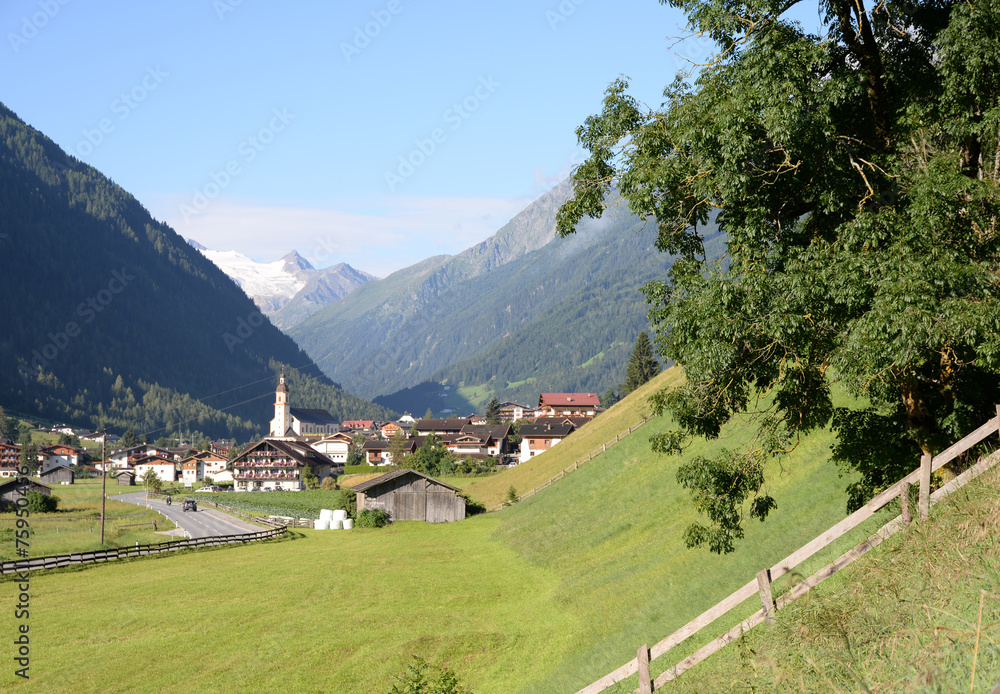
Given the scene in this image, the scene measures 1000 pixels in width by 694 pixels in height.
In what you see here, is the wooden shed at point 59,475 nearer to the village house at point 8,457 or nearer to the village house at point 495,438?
the village house at point 8,457

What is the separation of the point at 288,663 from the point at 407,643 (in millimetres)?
4038

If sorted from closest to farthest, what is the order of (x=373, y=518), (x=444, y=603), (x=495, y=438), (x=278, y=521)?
(x=444, y=603)
(x=373, y=518)
(x=278, y=521)
(x=495, y=438)

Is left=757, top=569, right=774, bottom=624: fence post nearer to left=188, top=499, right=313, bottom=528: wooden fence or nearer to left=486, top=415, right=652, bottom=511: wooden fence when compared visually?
left=486, top=415, right=652, bottom=511: wooden fence

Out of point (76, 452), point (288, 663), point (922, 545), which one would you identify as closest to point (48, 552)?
point (288, 663)

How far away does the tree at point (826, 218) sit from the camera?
45.3 feet

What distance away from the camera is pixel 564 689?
19.5m

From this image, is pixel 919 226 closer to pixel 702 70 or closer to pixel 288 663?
pixel 702 70

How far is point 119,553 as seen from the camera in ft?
170

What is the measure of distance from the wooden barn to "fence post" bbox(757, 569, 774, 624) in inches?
2261

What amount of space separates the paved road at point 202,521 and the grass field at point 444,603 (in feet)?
74.5

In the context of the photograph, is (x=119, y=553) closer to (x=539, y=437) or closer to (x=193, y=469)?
(x=539, y=437)

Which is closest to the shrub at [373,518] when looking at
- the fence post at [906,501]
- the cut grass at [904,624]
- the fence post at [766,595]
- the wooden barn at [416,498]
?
the wooden barn at [416,498]

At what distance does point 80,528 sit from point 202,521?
15.2m

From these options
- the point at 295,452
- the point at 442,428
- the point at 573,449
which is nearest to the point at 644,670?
the point at 573,449
